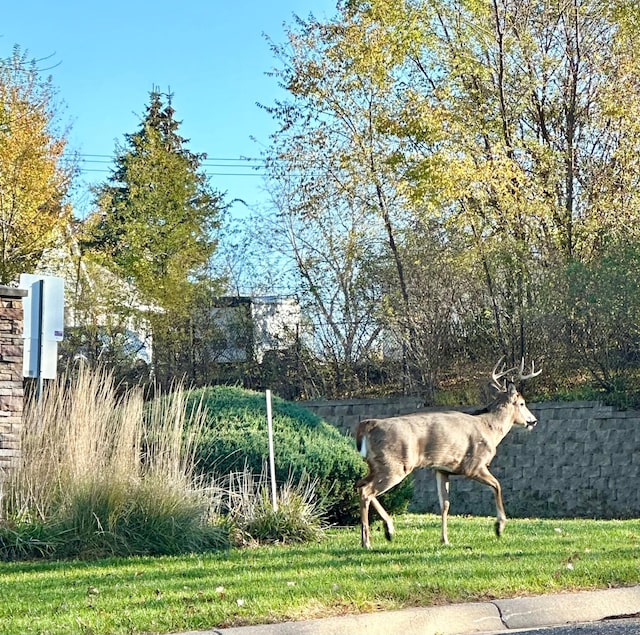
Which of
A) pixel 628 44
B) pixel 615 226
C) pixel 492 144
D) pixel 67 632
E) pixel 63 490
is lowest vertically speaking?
pixel 67 632

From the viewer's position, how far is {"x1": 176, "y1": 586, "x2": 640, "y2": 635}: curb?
308 inches

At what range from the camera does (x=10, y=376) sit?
1259 cm

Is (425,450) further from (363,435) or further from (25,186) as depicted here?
(25,186)

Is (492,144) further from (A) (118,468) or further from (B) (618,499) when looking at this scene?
(A) (118,468)

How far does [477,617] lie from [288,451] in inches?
213

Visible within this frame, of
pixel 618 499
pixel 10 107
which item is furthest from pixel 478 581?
pixel 10 107

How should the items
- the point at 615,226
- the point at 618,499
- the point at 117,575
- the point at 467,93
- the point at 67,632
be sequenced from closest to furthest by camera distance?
the point at 67,632, the point at 117,575, the point at 618,499, the point at 615,226, the point at 467,93

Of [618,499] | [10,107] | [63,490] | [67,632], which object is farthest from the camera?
[10,107]

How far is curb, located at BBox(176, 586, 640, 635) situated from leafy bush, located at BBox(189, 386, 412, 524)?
4697mm

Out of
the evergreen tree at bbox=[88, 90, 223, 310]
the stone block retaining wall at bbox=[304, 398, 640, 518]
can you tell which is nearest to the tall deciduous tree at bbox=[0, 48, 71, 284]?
→ the evergreen tree at bbox=[88, 90, 223, 310]

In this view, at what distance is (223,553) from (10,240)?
18881mm

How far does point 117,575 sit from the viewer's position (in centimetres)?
972

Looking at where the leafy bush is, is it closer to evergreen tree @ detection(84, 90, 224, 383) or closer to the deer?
the deer

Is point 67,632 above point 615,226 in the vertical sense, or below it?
below
